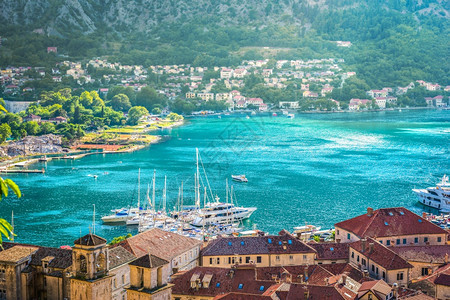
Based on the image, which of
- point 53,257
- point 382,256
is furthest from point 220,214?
point 53,257

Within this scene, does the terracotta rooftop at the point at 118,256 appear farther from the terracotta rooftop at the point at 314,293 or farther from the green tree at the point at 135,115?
the green tree at the point at 135,115

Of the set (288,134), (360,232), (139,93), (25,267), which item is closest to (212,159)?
(288,134)

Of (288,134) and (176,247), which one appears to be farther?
(288,134)

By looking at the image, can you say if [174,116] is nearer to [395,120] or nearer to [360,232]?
[395,120]

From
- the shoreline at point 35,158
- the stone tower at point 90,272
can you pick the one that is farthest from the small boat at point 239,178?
the stone tower at point 90,272

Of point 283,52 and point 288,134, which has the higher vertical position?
point 283,52

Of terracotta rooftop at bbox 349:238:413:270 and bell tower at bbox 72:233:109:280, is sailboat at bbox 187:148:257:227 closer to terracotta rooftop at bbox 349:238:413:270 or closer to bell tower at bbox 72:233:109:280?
terracotta rooftop at bbox 349:238:413:270

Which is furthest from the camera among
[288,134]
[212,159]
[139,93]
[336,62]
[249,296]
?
[336,62]
